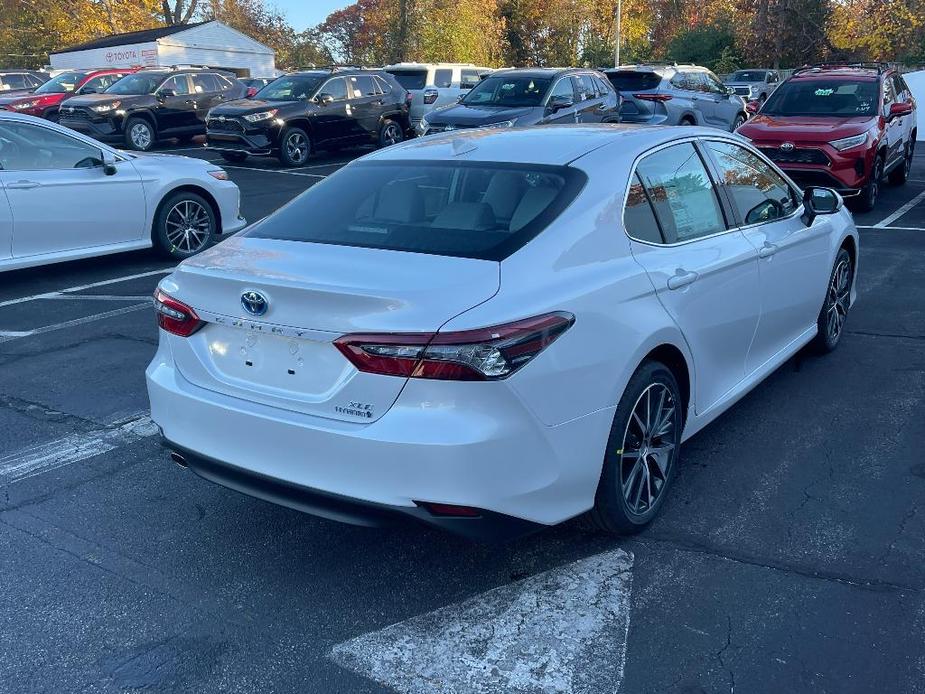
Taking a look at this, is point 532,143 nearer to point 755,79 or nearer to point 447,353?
point 447,353

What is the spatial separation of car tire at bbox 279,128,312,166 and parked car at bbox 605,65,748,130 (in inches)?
251

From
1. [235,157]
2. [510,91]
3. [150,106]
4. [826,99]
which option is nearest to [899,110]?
[826,99]

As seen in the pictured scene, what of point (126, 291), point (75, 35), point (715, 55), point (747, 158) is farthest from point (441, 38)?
point (747, 158)

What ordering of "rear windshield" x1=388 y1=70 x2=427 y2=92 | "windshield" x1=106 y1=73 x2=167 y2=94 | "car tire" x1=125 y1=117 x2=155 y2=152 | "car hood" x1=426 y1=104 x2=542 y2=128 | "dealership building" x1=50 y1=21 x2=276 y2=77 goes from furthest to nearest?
"dealership building" x1=50 y1=21 x2=276 y2=77, "rear windshield" x1=388 y1=70 x2=427 y2=92, "windshield" x1=106 y1=73 x2=167 y2=94, "car tire" x1=125 y1=117 x2=155 y2=152, "car hood" x1=426 y1=104 x2=542 y2=128

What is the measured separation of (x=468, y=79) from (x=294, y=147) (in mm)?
7970

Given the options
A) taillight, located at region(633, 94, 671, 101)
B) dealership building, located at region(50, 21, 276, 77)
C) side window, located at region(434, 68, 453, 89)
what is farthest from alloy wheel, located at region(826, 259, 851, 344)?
dealership building, located at region(50, 21, 276, 77)

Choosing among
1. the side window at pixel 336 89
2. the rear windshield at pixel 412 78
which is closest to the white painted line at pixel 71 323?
the side window at pixel 336 89

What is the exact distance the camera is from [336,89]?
65.0 ft

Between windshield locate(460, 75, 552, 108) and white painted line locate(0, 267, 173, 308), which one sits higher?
windshield locate(460, 75, 552, 108)

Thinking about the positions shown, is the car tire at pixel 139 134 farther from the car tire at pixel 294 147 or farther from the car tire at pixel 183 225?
the car tire at pixel 183 225

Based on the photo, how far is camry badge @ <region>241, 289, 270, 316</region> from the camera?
3.34 m

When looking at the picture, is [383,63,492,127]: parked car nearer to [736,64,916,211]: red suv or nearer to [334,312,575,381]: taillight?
[736,64,916,211]: red suv

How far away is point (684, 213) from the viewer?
4.36 m

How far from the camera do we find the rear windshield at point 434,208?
12.0ft
